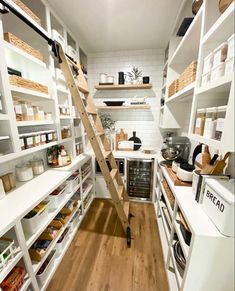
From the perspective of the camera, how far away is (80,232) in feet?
5.95

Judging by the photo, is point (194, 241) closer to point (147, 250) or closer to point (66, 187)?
point (147, 250)

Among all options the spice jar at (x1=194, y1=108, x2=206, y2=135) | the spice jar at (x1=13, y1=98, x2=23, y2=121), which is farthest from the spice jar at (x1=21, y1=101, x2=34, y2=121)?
the spice jar at (x1=194, y1=108, x2=206, y2=135)

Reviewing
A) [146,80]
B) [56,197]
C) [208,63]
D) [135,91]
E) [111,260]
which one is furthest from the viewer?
[135,91]

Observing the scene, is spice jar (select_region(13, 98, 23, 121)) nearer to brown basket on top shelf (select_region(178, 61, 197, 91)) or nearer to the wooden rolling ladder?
the wooden rolling ladder

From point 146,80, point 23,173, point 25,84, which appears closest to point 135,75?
point 146,80

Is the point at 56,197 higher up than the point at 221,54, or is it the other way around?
the point at 221,54

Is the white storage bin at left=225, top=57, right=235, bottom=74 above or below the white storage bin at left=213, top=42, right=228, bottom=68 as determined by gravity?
below

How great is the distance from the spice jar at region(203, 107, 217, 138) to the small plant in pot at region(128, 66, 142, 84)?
172cm

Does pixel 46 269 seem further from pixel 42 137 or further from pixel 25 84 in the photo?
pixel 25 84

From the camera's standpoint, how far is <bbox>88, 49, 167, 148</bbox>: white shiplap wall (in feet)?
7.98

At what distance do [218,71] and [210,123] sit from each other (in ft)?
0.97

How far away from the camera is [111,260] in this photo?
58.1 inches

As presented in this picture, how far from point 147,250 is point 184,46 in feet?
7.28

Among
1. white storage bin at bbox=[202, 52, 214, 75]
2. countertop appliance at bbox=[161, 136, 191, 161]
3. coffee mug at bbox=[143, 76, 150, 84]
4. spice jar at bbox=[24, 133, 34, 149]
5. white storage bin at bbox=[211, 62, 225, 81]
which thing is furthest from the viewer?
coffee mug at bbox=[143, 76, 150, 84]
